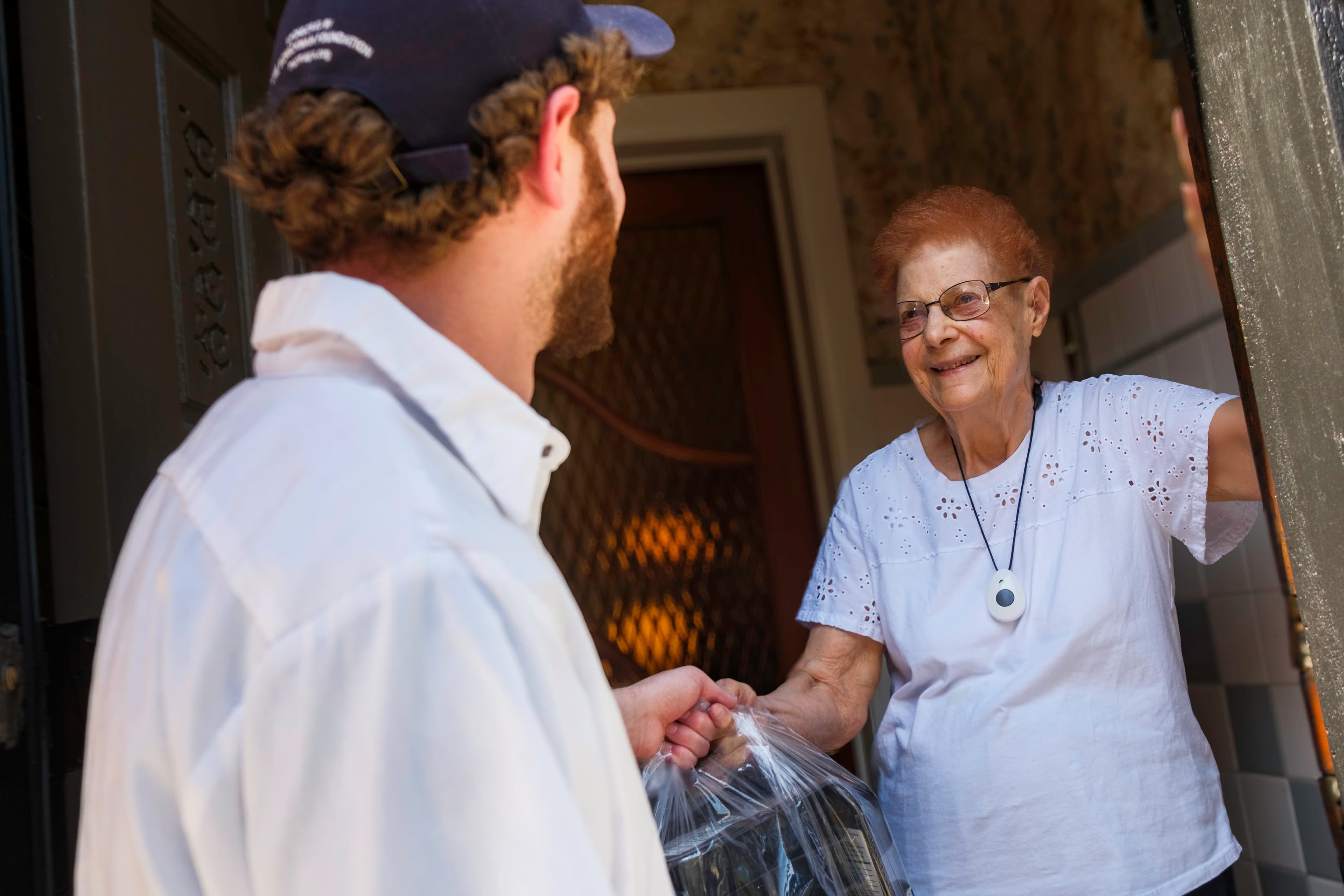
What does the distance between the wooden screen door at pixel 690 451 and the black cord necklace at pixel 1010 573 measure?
156cm

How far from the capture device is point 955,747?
1.39 meters

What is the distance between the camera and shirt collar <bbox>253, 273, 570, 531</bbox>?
0.62 meters

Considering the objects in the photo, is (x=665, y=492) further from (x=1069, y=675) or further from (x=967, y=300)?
(x=1069, y=675)

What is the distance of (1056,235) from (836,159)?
0.74m

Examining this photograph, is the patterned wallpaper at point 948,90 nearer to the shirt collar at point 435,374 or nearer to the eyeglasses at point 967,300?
the eyeglasses at point 967,300

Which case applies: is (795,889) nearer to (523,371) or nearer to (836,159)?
(523,371)

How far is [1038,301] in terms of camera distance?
63.4 inches

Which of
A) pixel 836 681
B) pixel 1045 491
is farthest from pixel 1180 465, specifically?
pixel 836 681

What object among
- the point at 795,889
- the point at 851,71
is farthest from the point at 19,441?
the point at 851,71

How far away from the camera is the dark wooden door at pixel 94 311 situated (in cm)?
109

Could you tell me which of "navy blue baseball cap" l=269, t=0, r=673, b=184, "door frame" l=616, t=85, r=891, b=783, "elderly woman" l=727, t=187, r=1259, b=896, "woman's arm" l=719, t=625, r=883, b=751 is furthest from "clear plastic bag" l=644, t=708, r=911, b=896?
"door frame" l=616, t=85, r=891, b=783

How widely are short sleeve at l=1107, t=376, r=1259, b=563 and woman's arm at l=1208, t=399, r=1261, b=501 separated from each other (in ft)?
0.04

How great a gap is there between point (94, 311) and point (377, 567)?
0.84 m

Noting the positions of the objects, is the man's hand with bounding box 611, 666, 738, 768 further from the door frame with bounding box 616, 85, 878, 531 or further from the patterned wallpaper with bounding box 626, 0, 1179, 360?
the door frame with bounding box 616, 85, 878, 531
